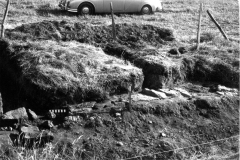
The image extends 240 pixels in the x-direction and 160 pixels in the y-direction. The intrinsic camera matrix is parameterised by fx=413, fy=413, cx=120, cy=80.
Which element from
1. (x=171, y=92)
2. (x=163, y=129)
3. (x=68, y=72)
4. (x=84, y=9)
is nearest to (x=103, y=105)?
(x=68, y=72)

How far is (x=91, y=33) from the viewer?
11781 mm

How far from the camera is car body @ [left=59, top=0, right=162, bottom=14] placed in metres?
16.6

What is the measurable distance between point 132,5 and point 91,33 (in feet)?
20.5

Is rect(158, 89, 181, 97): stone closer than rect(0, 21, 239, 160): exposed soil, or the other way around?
rect(0, 21, 239, 160): exposed soil

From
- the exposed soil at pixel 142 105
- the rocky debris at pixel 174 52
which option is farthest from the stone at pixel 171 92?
the rocky debris at pixel 174 52

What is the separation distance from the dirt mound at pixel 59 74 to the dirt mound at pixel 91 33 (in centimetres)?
111

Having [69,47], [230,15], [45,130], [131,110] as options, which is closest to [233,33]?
[230,15]

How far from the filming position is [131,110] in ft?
24.8

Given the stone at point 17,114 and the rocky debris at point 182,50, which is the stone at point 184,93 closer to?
the rocky debris at point 182,50

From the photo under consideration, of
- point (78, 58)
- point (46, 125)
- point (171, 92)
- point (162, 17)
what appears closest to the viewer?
point (46, 125)

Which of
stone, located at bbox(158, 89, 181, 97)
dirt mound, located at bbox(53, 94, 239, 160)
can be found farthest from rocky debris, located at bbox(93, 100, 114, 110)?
stone, located at bbox(158, 89, 181, 97)

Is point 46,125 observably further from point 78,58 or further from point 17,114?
point 78,58

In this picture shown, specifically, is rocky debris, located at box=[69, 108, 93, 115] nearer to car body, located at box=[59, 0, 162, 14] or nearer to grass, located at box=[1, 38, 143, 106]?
grass, located at box=[1, 38, 143, 106]

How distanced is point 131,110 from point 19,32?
505 centimetres
